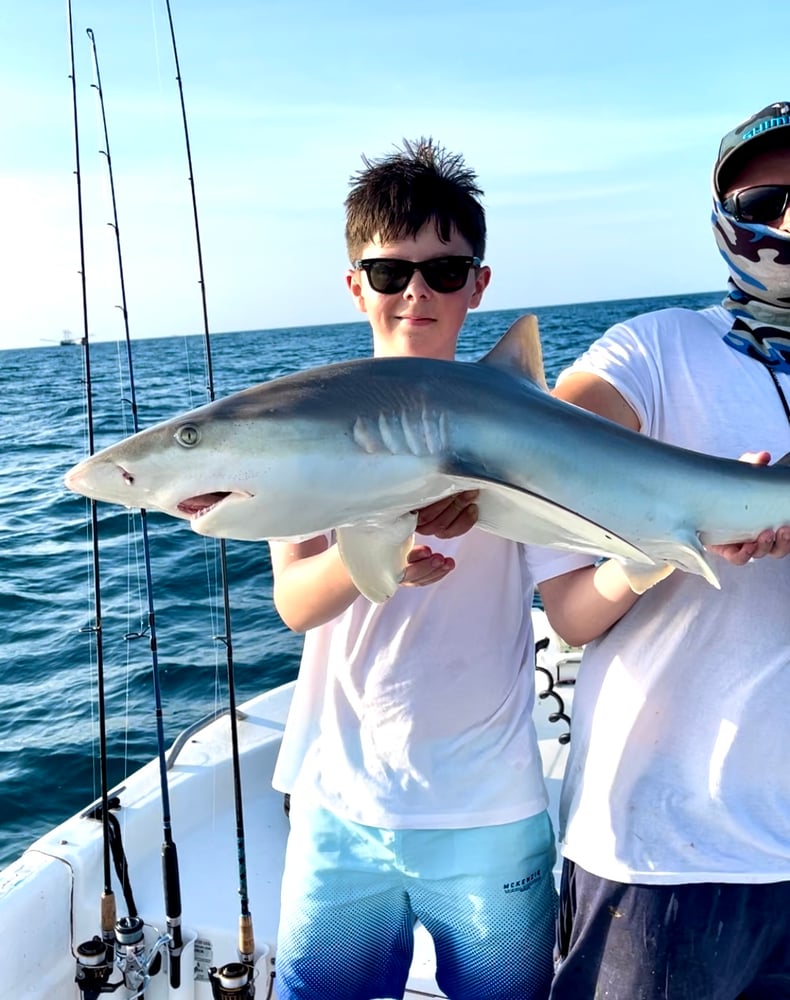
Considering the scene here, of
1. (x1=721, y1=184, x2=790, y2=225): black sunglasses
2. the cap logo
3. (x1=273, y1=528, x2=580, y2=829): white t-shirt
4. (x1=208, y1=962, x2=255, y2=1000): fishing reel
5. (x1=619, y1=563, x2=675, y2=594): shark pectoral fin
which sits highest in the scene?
the cap logo

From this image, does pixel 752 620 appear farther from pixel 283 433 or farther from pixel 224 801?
pixel 224 801

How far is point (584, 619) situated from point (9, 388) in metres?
43.3

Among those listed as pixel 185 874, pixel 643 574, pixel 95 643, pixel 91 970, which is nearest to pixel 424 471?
pixel 643 574

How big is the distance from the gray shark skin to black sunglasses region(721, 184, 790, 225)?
0.64 m

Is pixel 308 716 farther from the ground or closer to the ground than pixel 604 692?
closer to the ground

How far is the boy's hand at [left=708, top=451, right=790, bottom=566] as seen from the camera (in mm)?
1997

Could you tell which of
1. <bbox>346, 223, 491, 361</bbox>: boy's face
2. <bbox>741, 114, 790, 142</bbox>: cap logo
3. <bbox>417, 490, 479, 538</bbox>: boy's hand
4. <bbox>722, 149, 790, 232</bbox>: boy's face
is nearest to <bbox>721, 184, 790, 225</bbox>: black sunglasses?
<bbox>722, 149, 790, 232</bbox>: boy's face

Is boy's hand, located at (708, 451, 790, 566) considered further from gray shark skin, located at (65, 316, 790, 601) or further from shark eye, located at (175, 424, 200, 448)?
shark eye, located at (175, 424, 200, 448)

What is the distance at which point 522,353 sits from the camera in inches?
79.4

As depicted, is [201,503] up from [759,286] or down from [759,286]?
down

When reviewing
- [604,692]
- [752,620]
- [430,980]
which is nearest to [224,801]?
[430,980]

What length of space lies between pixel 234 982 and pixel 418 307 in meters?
2.37

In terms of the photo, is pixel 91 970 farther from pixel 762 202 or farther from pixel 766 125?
pixel 766 125

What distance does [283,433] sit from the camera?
5.52 feet
